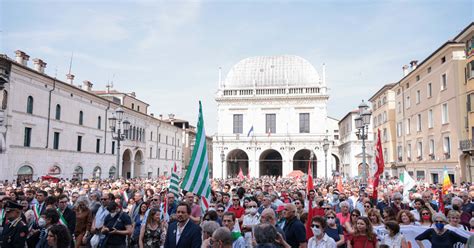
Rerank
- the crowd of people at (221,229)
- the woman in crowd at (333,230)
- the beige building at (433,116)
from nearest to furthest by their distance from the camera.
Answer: the crowd of people at (221,229) < the woman in crowd at (333,230) < the beige building at (433,116)

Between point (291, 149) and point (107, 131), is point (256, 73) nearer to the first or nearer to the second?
point (291, 149)

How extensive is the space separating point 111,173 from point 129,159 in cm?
445

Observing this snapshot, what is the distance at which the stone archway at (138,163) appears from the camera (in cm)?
4767

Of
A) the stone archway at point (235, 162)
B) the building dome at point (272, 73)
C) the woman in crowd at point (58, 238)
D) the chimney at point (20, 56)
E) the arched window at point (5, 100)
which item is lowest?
the woman in crowd at point (58, 238)

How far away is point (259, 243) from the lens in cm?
426

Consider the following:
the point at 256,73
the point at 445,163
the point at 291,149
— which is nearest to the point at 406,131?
the point at 445,163

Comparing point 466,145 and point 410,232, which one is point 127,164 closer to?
point 466,145

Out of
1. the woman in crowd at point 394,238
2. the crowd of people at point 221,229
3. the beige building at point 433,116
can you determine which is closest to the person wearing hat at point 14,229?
the crowd of people at point 221,229

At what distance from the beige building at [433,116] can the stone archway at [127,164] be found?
3046cm

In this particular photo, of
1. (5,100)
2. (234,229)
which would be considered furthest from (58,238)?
(5,100)

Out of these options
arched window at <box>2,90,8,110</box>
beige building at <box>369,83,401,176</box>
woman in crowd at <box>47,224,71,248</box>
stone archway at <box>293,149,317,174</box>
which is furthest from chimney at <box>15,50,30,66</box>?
stone archway at <box>293,149,317,174</box>

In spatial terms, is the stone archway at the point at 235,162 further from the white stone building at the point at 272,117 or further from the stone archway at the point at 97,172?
the stone archway at the point at 97,172

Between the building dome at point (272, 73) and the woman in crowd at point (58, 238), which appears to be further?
the building dome at point (272, 73)

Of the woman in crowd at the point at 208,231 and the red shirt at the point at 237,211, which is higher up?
the woman in crowd at the point at 208,231
